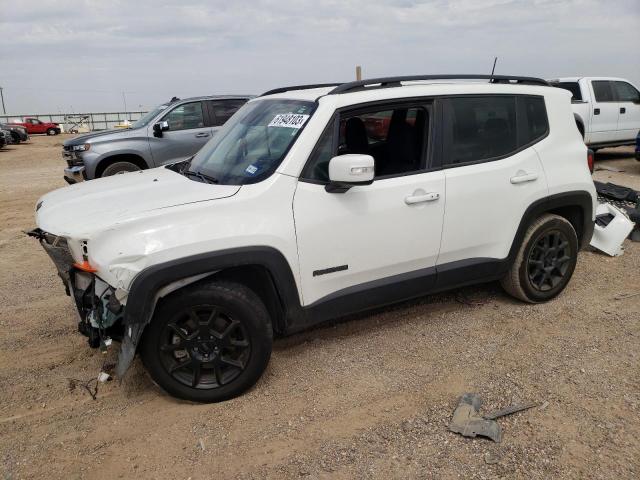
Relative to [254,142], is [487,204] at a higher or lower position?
lower

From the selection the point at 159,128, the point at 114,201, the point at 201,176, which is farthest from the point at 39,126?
the point at 114,201

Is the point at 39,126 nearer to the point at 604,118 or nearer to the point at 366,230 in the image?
the point at 604,118

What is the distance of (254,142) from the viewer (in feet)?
11.4

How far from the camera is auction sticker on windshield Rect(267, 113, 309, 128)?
128 inches

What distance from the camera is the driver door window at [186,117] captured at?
915 cm

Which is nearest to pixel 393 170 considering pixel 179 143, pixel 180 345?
pixel 180 345

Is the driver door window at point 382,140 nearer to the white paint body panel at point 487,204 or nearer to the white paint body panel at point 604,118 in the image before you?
the white paint body panel at point 487,204

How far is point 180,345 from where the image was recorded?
295 cm

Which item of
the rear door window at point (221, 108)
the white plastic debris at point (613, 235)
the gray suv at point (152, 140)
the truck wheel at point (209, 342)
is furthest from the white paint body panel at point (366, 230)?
the rear door window at point (221, 108)

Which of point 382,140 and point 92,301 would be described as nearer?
point 92,301

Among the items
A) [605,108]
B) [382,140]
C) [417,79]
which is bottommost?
[605,108]

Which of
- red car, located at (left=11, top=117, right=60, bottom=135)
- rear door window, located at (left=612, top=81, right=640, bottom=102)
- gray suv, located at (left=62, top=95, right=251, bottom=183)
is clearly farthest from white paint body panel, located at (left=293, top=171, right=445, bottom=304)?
red car, located at (left=11, top=117, right=60, bottom=135)

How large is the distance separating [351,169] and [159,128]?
6.87 metres

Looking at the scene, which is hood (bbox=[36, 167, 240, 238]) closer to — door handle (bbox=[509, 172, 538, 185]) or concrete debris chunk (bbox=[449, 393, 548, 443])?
concrete debris chunk (bbox=[449, 393, 548, 443])
